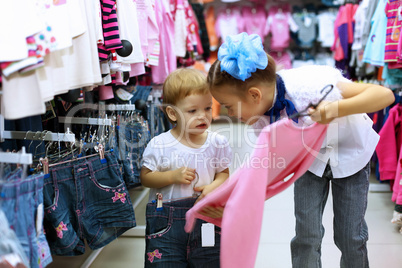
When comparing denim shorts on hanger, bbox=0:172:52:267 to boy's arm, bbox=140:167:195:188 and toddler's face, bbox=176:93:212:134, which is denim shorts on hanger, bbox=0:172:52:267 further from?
toddler's face, bbox=176:93:212:134

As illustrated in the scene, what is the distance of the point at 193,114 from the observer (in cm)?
144

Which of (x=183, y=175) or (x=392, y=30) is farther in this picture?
(x=392, y=30)

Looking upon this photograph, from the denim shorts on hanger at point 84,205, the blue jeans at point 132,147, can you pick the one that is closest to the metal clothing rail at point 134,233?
the blue jeans at point 132,147

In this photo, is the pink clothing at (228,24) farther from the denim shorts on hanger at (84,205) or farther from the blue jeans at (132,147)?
the denim shorts on hanger at (84,205)

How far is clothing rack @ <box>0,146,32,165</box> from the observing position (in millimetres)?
1074

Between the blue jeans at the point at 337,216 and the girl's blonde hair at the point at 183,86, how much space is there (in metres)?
0.53

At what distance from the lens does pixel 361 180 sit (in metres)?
1.37

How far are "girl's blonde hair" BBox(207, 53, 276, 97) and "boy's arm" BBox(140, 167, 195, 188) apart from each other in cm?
32

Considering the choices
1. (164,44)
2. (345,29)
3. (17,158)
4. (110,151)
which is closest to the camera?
(17,158)

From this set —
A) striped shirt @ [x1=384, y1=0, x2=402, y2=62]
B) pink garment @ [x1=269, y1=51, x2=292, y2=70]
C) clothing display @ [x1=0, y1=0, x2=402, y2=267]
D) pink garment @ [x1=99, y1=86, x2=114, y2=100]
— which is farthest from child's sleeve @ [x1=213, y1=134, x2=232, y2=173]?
pink garment @ [x1=269, y1=51, x2=292, y2=70]

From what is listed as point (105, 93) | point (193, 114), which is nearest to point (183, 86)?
point (193, 114)

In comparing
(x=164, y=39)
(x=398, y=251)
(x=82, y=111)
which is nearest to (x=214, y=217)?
(x=82, y=111)

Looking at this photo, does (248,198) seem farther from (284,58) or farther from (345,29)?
(284,58)

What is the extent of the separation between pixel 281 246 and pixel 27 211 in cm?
145
